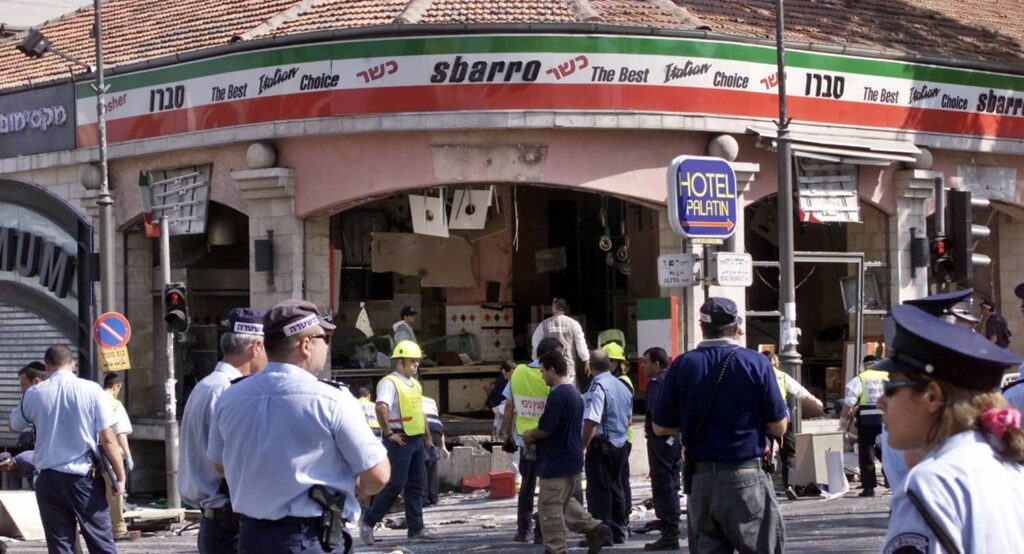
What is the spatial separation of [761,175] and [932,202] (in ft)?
10.9

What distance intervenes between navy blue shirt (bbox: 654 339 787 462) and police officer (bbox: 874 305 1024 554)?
436 cm

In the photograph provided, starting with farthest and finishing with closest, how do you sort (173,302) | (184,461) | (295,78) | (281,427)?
(295,78) < (173,302) < (184,461) < (281,427)

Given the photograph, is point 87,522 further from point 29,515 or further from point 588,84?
point 588,84

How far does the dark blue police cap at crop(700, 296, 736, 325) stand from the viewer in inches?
331

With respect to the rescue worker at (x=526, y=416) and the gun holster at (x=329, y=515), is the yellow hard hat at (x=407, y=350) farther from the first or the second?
the gun holster at (x=329, y=515)

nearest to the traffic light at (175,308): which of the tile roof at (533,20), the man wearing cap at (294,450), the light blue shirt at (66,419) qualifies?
the tile roof at (533,20)

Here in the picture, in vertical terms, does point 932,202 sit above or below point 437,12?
below

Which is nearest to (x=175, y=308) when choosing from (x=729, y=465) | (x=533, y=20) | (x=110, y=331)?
(x=110, y=331)

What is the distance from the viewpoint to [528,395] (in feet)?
46.1

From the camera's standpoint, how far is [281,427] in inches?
231

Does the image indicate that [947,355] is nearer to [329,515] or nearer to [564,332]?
[329,515]

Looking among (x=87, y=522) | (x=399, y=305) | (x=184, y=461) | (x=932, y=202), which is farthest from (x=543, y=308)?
(x=184, y=461)

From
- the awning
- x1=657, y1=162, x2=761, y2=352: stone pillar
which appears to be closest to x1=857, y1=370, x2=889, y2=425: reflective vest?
x1=657, y1=162, x2=761, y2=352: stone pillar

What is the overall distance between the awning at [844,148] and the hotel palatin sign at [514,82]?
0.88 ft
